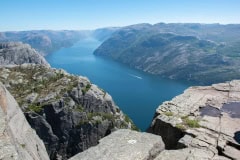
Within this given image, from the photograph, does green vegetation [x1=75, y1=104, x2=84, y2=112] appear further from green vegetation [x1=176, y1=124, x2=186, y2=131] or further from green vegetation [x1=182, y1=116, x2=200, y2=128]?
green vegetation [x1=176, y1=124, x2=186, y2=131]

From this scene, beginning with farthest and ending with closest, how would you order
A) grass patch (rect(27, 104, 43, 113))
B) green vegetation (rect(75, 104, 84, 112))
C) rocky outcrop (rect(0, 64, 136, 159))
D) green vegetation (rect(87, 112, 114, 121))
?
green vegetation (rect(87, 112, 114, 121)) < green vegetation (rect(75, 104, 84, 112)) < rocky outcrop (rect(0, 64, 136, 159)) < grass patch (rect(27, 104, 43, 113))

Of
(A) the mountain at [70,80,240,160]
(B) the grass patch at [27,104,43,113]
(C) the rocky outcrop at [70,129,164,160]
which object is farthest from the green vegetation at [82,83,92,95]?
(C) the rocky outcrop at [70,129,164,160]

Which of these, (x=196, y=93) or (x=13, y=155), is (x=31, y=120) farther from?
(x=13, y=155)

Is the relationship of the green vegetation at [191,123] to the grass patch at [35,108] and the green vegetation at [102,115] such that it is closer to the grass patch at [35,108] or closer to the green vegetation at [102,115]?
the grass patch at [35,108]

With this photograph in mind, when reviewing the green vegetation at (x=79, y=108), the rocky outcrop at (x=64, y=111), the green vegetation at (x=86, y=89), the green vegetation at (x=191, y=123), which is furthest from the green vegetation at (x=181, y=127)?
the green vegetation at (x=86, y=89)

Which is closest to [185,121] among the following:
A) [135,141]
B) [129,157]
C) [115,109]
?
[135,141]

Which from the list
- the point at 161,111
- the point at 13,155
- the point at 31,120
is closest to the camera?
the point at 13,155

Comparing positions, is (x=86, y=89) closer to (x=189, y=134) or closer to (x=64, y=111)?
(x=64, y=111)
